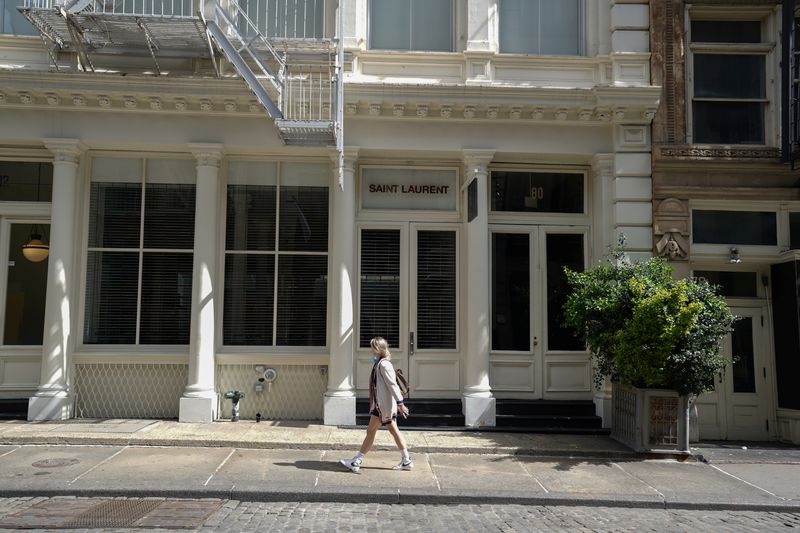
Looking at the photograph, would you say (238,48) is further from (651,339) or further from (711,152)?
(711,152)

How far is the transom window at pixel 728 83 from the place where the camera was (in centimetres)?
1157

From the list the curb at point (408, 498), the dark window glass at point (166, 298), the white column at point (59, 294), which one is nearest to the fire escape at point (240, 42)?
the white column at point (59, 294)

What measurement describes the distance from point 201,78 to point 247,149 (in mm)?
1345

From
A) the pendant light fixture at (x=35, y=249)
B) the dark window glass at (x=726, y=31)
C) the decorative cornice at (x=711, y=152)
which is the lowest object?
the pendant light fixture at (x=35, y=249)

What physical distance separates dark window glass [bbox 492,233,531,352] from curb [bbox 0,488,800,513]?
4266mm

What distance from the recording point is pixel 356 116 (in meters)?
11.1

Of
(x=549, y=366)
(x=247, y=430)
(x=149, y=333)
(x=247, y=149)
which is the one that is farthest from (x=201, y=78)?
(x=549, y=366)

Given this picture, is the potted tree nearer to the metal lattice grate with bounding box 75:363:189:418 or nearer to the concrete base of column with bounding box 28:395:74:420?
the metal lattice grate with bounding box 75:363:189:418

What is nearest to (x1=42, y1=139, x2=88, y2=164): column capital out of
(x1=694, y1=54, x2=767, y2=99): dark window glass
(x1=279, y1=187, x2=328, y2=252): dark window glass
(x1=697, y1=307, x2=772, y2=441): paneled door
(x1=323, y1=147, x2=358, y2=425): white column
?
(x1=279, y1=187, x2=328, y2=252): dark window glass

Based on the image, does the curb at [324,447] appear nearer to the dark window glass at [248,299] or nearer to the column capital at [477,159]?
the dark window glass at [248,299]

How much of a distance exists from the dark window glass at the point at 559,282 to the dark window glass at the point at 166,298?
6.30 meters

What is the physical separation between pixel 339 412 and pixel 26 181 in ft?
22.2

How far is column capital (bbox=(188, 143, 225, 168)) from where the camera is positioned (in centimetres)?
1098

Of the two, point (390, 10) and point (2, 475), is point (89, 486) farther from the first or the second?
point (390, 10)
